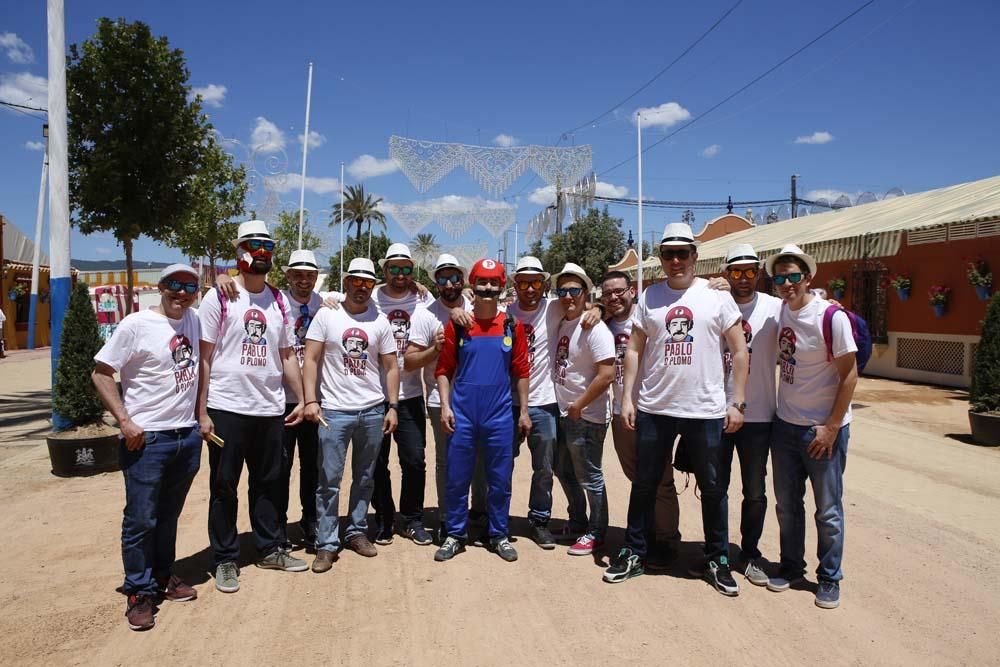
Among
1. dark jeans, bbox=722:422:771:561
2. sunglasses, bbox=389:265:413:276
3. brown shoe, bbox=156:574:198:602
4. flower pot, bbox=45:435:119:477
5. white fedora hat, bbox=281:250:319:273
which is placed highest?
white fedora hat, bbox=281:250:319:273

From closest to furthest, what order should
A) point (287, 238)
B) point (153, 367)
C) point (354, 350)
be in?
point (153, 367), point (354, 350), point (287, 238)

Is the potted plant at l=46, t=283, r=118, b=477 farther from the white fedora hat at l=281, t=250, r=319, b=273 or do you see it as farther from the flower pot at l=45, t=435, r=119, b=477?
the white fedora hat at l=281, t=250, r=319, b=273

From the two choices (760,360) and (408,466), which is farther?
(408,466)

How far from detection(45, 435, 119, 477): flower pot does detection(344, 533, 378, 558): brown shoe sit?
3.61 metres

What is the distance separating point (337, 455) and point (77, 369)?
404 cm

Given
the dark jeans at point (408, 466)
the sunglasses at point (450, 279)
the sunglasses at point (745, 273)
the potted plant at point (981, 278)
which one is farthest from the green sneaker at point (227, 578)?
the potted plant at point (981, 278)

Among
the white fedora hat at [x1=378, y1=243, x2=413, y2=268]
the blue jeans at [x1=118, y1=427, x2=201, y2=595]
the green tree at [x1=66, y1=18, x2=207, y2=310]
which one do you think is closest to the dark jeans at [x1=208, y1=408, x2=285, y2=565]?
the blue jeans at [x1=118, y1=427, x2=201, y2=595]

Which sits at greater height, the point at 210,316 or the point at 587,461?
the point at 210,316

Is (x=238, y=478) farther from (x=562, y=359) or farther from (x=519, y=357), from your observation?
(x=562, y=359)

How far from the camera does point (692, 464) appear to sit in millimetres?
4145

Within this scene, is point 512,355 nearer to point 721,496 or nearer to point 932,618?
point 721,496

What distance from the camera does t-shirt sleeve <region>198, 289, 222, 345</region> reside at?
13.1 feet

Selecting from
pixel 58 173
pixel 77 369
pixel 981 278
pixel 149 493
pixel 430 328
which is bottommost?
pixel 149 493

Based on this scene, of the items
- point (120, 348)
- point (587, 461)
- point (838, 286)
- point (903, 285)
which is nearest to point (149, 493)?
point (120, 348)
